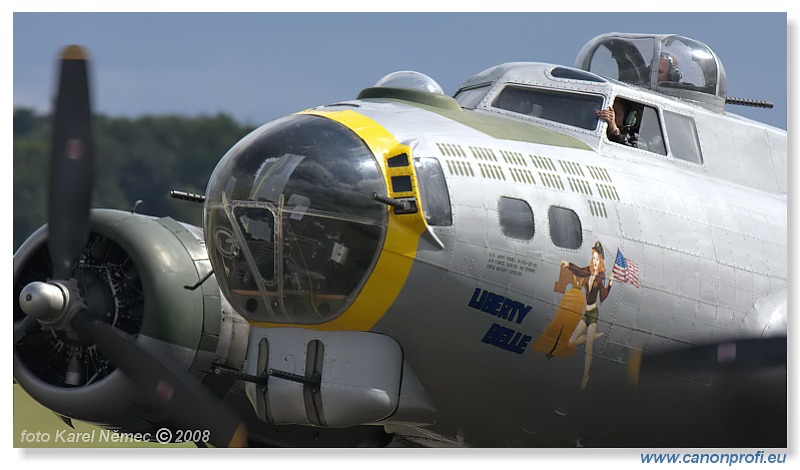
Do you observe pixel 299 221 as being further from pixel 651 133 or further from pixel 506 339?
pixel 651 133

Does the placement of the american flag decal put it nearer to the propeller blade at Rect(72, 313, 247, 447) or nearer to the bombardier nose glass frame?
the bombardier nose glass frame

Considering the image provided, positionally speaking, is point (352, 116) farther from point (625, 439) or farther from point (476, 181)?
point (625, 439)

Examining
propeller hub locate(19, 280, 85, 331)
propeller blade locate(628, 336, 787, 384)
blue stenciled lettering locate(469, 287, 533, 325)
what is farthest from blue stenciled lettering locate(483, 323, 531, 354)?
propeller hub locate(19, 280, 85, 331)

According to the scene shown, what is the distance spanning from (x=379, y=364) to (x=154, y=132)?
353 inches

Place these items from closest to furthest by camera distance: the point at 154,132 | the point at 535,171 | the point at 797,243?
the point at 535,171
the point at 797,243
the point at 154,132

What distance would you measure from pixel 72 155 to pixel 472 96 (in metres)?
3.10

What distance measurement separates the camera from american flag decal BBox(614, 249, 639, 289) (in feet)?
28.7

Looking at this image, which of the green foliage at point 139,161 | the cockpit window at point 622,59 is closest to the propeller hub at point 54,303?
the green foliage at point 139,161

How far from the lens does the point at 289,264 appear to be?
8.16 m

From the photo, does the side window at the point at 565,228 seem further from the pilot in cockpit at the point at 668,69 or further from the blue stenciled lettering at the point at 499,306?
the pilot in cockpit at the point at 668,69

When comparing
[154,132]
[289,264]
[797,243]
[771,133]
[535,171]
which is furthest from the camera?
[154,132]

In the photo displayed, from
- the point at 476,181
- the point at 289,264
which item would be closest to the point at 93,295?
the point at 289,264

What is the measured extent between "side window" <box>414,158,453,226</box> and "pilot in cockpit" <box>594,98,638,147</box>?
6.00 ft

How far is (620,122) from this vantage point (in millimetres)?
9844
